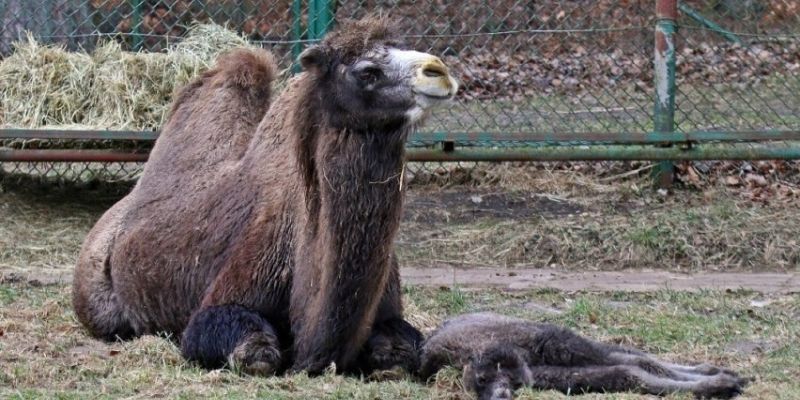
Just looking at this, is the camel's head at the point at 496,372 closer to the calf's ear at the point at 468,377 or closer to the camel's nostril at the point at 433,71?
the calf's ear at the point at 468,377

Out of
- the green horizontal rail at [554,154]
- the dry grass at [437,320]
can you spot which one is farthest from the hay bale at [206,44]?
the dry grass at [437,320]

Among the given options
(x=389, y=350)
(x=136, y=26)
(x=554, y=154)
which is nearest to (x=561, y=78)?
(x=554, y=154)

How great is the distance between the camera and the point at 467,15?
44.7 ft

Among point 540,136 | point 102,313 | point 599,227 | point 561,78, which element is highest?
point 561,78

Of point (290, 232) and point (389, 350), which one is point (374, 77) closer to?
point (290, 232)

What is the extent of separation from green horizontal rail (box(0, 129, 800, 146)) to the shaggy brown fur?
3966mm

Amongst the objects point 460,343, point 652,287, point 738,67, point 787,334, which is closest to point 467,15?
point 738,67

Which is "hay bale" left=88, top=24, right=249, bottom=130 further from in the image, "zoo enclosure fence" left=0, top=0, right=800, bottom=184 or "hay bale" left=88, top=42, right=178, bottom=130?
"zoo enclosure fence" left=0, top=0, right=800, bottom=184

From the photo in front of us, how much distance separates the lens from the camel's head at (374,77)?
5.57 meters

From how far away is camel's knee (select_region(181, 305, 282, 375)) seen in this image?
230 inches

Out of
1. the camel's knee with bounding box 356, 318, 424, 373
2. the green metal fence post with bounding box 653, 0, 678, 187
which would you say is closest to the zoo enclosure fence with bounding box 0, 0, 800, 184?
the green metal fence post with bounding box 653, 0, 678, 187

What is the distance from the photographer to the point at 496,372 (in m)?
5.50

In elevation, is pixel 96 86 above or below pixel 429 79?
below

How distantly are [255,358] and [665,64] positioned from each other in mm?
5315
